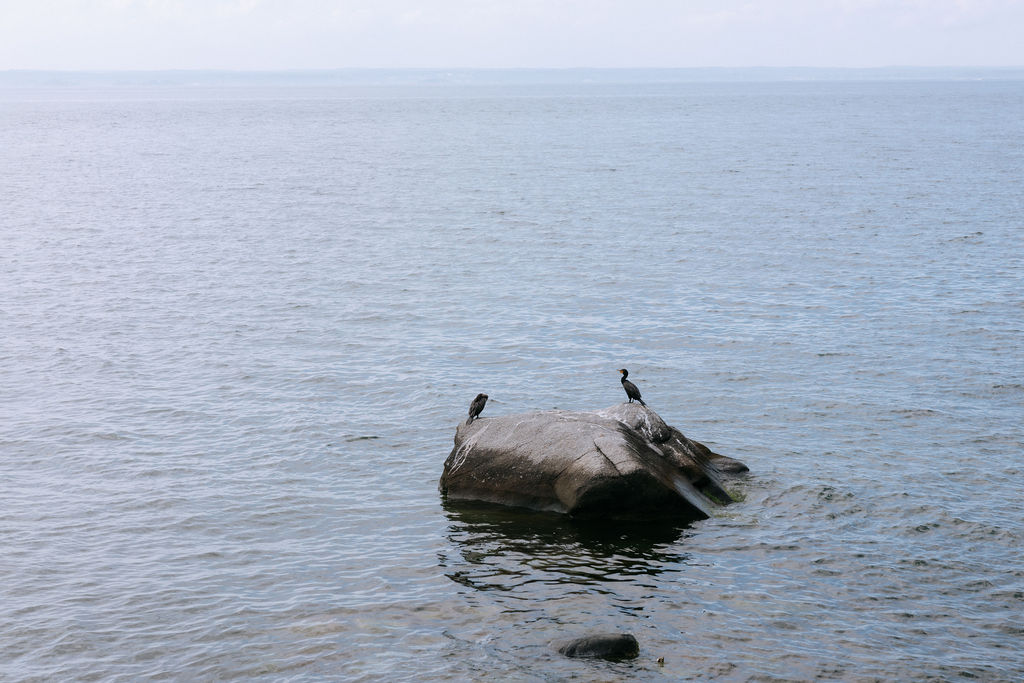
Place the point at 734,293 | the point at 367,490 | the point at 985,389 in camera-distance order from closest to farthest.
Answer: the point at 367,490
the point at 985,389
the point at 734,293

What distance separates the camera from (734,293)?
3991cm

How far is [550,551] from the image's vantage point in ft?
60.5

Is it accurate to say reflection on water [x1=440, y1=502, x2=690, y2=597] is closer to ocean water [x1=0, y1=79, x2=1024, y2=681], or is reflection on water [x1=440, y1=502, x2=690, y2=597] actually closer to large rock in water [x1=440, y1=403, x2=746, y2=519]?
ocean water [x1=0, y1=79, x2=1024, y2=681]

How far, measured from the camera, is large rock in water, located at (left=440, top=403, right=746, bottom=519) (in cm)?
1912

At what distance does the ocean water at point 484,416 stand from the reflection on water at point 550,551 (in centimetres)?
7

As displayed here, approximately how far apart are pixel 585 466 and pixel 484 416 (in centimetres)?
617

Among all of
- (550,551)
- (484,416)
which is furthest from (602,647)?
(484,416)

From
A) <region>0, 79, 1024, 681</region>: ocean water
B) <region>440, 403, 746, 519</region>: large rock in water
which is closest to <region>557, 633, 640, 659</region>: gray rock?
<region>0, 79, 1024, 681</region>: ocean water

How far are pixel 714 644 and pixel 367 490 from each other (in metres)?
9.23

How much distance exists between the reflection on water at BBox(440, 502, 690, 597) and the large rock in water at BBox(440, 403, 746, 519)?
1.18ft

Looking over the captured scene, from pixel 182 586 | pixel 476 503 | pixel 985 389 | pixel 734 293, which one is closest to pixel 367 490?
pixel 476 503

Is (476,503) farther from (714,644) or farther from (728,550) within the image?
(714,644)

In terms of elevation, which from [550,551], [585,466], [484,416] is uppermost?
[585,466]

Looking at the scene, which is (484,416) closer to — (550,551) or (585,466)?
(585,466)
